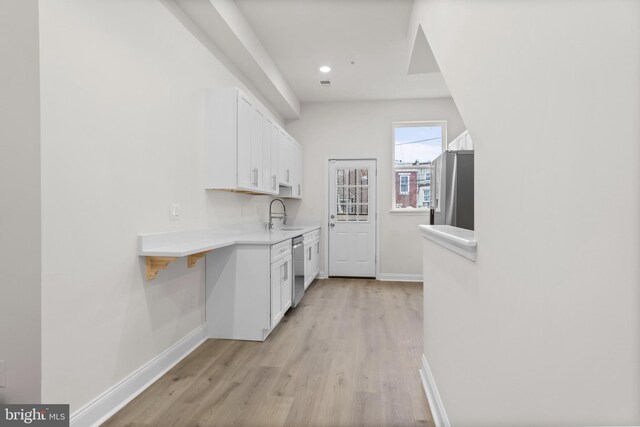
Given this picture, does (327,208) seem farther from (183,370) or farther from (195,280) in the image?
(183,370)

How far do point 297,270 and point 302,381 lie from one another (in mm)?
1845

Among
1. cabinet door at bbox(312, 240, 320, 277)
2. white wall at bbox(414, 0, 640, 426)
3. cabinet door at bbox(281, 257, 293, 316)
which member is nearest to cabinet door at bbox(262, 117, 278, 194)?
cabinet door at bbox(281, 257, 293, 316)

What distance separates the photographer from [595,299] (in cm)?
58

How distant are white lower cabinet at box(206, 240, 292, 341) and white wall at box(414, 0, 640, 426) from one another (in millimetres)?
2101

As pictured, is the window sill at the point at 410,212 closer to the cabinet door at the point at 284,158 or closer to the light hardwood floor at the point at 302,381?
the cabinet door at the point at 284,158

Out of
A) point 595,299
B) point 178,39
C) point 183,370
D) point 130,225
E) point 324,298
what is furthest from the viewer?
point 324,298

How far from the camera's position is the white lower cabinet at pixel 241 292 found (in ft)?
10.2

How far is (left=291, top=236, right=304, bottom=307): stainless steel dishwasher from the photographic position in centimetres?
399

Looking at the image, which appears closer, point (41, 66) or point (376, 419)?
A: point (41, 66)

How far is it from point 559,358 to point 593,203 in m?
0.33

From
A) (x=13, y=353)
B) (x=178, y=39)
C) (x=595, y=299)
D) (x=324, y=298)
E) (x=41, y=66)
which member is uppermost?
(x=178, y=39)

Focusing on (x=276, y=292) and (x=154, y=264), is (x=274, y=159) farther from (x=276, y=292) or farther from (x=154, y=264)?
(x=154, y=264)

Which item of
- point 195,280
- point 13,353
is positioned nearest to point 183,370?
point 195,280

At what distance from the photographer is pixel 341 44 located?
389 centimetres
